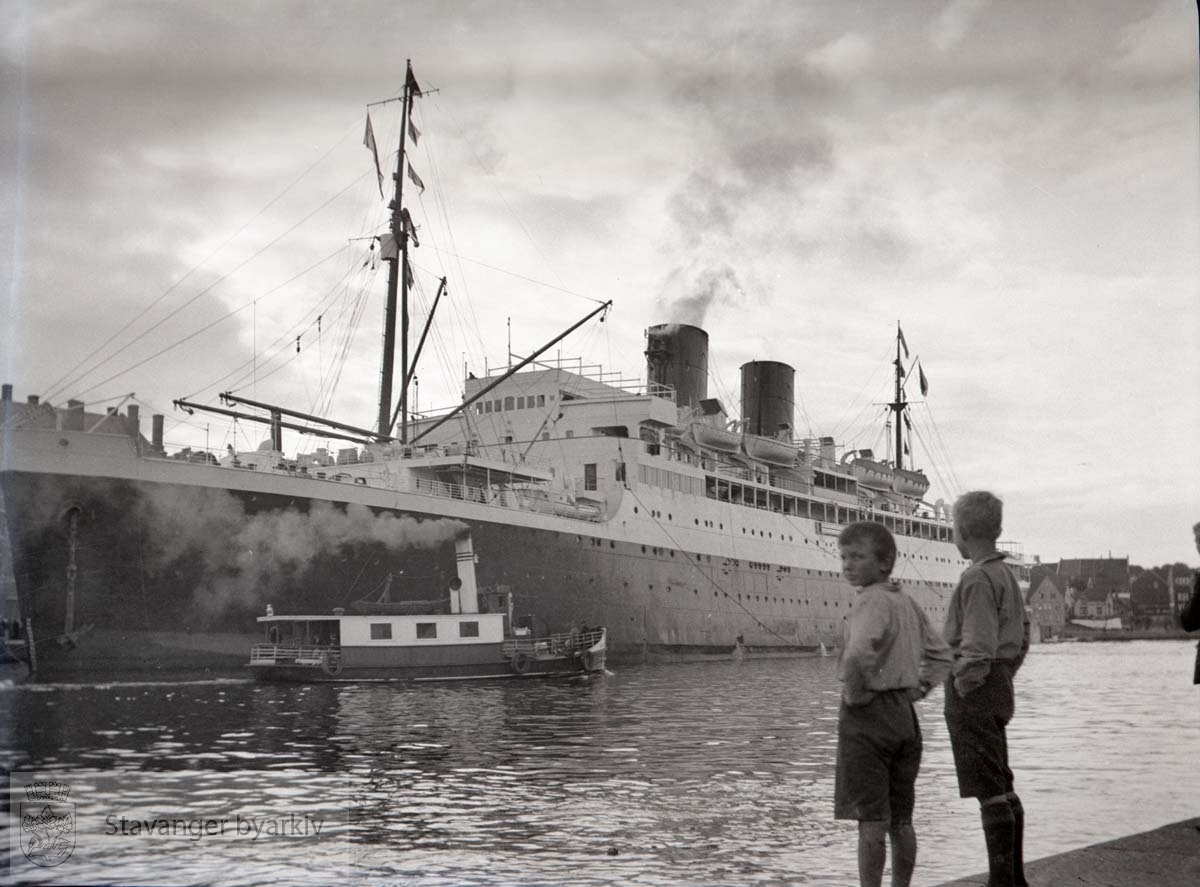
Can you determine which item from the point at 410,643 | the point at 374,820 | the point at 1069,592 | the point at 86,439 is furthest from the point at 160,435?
the point at 1069,592

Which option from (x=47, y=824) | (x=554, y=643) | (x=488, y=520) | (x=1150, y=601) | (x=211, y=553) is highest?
(x=488, y=520)

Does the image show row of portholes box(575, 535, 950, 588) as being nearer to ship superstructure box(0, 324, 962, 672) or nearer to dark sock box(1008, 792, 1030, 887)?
ship superstructure box(0, 324, 962, 672)

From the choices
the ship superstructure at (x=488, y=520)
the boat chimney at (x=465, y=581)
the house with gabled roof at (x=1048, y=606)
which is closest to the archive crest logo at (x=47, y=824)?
the ship superstructure at (x=488, y=520)

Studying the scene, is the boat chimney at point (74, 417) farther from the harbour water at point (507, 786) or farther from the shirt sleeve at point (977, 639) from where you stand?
the shirt sleeve at point (977, 639)

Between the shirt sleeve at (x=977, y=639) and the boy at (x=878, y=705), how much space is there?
0.60 feet

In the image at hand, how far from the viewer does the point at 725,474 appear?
38.5 metres

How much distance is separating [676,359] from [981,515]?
3686 centimetres

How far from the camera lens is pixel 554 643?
84.5ft

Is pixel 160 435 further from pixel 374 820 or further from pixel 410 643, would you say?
pixel 374 820

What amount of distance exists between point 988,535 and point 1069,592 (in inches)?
4368

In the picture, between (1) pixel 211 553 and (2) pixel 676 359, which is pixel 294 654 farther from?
(2) pixel 676 359

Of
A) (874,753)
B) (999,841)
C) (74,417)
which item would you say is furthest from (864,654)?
(74,417)

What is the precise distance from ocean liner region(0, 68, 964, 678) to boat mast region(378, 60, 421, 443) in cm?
8

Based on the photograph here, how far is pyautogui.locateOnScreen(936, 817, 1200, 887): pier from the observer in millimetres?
4586
